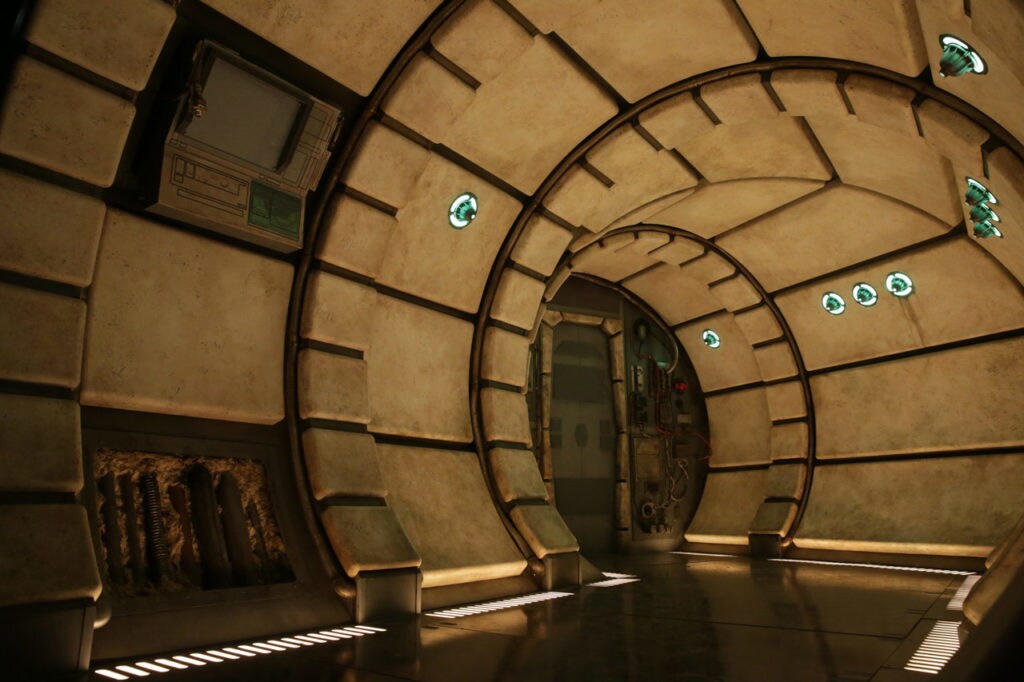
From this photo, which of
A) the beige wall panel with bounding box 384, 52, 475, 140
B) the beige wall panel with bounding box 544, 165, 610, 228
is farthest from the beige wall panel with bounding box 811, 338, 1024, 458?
the beige wall panel with bounding box 384, 52, 475, 140

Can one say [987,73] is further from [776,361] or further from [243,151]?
[776,361]

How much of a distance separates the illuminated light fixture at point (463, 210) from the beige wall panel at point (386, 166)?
0.69 metres

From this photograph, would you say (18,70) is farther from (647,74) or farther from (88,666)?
(647,74)

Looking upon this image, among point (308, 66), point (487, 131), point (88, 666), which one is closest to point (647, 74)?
point (487, 131)

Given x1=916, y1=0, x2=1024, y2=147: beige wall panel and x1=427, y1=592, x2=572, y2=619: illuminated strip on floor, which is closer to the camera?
x1=916, y1=0, x2=1024, y2=147: beige wall panel

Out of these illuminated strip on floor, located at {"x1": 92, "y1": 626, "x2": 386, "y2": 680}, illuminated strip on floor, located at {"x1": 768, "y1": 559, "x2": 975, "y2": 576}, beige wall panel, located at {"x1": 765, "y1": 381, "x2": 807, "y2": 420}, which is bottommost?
illuminated strip on floor, located at {"x1": 768, "y1": 559, "x2": 975, "y2": 576}

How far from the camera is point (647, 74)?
17.1ft

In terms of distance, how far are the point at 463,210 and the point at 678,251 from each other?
3980 mm

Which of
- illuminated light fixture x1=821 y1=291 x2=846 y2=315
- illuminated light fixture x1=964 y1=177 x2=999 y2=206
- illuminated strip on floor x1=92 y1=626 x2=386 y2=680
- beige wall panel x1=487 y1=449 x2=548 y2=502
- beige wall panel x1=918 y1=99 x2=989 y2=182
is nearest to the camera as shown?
illuminated strip on floor x1=92 y1=626 x2=386 y2=680

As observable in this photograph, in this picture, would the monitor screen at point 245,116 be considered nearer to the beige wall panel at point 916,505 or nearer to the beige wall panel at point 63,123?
the beige wall panel at point 63,123

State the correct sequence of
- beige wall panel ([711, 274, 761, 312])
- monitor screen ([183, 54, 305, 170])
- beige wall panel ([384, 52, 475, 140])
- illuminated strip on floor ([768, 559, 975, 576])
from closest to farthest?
monitor screen ([183, 54, 305, 170]) < beige wall panel ([384, 52, 475, 140]) < illuminated strip on floor ([768, 559, 975, 576]) < beige wall panel ([711, 274, 761, 312])

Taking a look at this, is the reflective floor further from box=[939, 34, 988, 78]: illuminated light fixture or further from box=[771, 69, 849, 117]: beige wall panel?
box=[771, 69, 849, 117]: beige wall panel

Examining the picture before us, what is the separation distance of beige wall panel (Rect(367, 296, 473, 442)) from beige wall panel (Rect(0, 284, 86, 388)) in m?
2.13

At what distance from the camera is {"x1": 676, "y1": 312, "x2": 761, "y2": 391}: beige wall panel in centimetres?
980
